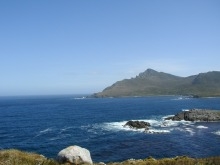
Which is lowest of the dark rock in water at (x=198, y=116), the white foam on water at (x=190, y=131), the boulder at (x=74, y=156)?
the white foam on water at (x=190, y=131)

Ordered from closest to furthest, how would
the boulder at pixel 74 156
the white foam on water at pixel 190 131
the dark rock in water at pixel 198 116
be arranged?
the boulder at pixel 74 156
the white foam on water at pixel 190 131
the dark rock in water at pixel 198 116

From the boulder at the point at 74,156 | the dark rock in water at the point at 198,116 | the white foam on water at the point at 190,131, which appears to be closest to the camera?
the boulder at the point at 74,156

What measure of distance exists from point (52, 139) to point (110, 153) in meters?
24.5

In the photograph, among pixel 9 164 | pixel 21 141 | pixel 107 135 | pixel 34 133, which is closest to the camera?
pixel 9 164

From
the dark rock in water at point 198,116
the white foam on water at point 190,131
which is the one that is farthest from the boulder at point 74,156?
the dark rock in water at point 198,116

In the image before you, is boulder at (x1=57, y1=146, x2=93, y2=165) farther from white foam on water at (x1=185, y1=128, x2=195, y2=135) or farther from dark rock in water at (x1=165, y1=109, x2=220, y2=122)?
dark rock in water at (x1=165, y1=109, x2=220, y2=122)

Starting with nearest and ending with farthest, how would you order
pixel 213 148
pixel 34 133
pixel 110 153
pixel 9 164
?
pixel 9 164
pixel 110 153
pixel 213 148
pixel 34 133

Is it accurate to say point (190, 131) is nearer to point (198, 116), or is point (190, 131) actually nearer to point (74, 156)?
point (198, 116)

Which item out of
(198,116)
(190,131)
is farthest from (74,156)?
(198,116)

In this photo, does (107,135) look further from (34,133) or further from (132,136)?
(34,133)

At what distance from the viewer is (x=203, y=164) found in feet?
84.2

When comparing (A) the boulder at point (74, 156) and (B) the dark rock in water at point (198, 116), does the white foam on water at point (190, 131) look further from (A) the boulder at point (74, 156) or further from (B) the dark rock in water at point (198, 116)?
(A) the boulder at point (74, 156)

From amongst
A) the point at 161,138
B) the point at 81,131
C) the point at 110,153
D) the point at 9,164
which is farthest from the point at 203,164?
the point at 81,131

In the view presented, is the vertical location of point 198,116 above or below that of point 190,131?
above
